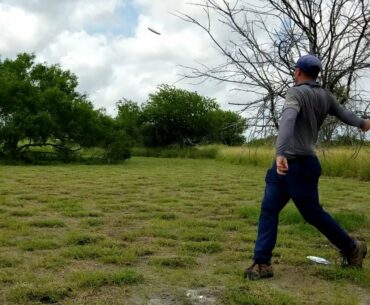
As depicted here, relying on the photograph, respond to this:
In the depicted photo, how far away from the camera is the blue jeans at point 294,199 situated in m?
4.64

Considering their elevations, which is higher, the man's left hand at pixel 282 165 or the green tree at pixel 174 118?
the green tree at pixel 174 118

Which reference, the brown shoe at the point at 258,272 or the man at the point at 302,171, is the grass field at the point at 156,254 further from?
the man at the point at 302,171

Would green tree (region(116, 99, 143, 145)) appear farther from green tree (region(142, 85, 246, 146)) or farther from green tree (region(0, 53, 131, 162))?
green tree (region(0, 53, 131, 162))

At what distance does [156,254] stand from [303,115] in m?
2.21

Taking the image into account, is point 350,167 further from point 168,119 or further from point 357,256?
point 168,119

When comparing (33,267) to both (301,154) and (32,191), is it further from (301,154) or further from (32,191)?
(32,191)

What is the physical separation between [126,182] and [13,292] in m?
11.2

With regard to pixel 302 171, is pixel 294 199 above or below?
below

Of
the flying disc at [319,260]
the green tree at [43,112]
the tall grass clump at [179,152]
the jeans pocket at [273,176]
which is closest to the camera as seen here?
the jeans pocket at [273,176]

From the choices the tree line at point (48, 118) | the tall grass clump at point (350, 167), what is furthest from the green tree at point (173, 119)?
the tall grass clump at point (350, 167)

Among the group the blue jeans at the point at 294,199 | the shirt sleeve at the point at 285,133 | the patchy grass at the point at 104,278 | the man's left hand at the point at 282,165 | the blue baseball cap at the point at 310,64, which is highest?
the blue baseball cap at the point at 310,64

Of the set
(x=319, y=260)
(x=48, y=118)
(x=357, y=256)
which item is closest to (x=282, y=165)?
(x=357, y=256)

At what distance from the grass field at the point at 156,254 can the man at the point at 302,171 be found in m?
0.32

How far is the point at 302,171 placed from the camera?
15.2ft
